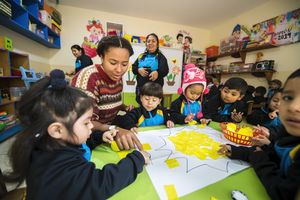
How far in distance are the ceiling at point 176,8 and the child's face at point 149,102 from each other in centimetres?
260

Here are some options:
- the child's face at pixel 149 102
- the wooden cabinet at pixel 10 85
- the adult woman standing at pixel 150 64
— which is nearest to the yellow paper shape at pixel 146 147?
the child's face at pixel 149 102

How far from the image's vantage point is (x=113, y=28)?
3564mm

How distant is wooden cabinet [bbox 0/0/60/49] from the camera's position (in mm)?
1928

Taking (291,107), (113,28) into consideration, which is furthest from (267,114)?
(113,28)

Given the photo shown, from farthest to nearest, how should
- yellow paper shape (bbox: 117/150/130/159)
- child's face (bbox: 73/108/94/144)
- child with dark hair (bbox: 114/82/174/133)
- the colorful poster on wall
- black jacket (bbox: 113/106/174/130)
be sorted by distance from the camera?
the colorful poster on wall → child with dark hair (bbox: 114/82/174/133) → black jacket (bbox: 113/106/174/130) → yellow paper shape (bbox: 117/150/130/159) → child's face (bbox: 73/108/94/144)

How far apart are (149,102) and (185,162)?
0.63 meters

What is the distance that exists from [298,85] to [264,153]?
0.29 metres

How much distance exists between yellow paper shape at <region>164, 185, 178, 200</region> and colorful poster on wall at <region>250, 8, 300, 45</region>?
323 cm

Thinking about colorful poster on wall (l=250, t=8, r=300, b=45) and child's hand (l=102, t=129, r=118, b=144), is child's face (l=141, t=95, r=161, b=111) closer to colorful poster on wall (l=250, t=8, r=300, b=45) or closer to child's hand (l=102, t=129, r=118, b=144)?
child's hand (l=102, t=129, r=118, b=144)

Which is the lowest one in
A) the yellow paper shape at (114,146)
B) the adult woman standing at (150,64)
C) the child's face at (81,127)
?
the yellow paper shape at (114,146)

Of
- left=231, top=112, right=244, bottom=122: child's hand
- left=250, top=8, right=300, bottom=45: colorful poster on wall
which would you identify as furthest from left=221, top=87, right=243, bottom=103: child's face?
left=250, top=8, right=300, bottom=45: colorful poster on wall

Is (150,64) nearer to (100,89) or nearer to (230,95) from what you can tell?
(230,95)

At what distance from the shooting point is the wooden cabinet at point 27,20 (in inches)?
75.9

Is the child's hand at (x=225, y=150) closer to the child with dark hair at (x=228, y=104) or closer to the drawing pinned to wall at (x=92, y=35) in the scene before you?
the child with dark hair at (x=228, y=104)
